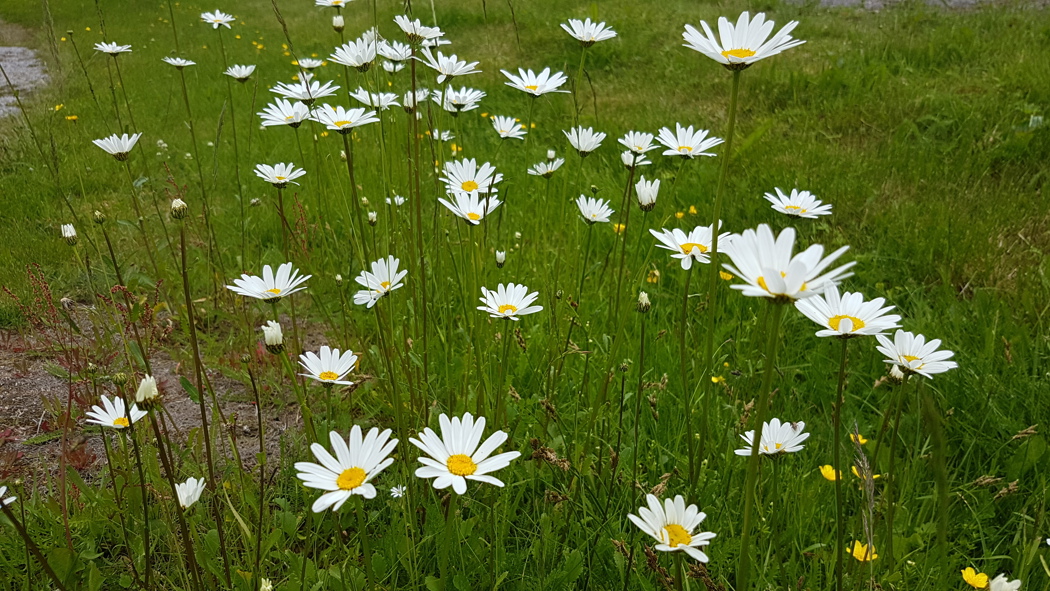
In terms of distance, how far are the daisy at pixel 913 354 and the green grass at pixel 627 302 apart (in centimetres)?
7

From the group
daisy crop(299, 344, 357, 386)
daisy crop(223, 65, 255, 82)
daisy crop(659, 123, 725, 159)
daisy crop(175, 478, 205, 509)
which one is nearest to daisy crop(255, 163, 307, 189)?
daisy crop(223, 65, 255, 82)

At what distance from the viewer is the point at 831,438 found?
1591mm

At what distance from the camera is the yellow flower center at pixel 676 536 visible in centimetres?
77

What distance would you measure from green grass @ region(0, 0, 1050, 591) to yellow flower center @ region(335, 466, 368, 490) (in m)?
0.17

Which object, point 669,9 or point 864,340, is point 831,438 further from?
point 669,9

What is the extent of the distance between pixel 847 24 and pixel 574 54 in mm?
2016

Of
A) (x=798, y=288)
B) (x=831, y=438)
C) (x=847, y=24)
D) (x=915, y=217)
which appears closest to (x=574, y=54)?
(x=847, y=24)

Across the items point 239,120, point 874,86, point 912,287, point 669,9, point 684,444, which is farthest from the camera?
Answer: point 669,9

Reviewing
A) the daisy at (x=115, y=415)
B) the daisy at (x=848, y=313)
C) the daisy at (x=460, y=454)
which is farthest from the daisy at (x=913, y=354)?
the daisy at (x=115, y=415)

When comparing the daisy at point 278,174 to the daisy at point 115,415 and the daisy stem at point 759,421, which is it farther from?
the daisy stem at point 759,421

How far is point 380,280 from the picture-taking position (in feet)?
4.23

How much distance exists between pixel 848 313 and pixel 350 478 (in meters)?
0.74

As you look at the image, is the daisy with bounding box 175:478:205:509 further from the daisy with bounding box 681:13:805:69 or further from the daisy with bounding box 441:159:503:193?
the daisy with bounding box 681:13:805:69

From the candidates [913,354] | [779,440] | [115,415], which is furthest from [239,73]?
[913,354]
